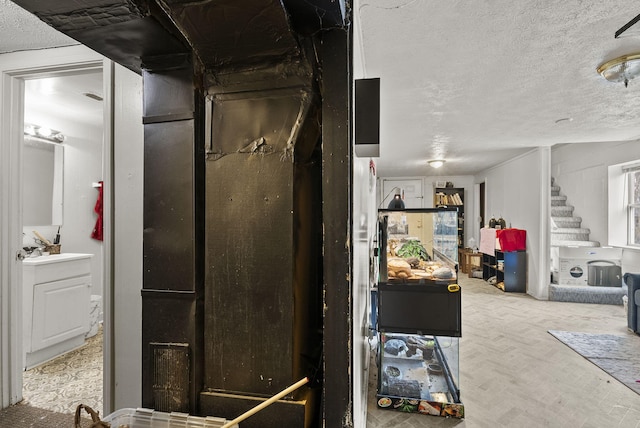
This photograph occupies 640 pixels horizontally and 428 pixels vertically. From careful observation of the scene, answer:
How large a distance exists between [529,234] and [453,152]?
2.00 metres

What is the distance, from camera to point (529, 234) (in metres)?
5.36

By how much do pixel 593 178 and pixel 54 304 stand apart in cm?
794

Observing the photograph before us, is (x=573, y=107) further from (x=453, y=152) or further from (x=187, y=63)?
(x=187, y=63)

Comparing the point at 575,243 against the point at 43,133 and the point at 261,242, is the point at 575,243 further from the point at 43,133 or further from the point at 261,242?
the point at 43,133

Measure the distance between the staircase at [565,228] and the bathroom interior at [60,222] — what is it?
672 cm

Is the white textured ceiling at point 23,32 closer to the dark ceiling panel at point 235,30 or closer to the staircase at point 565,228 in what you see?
the dark ceiling panel at point 235,30

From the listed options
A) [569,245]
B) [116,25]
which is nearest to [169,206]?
[116,25]

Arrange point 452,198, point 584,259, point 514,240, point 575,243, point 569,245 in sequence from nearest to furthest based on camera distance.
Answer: point 584,259, point 569,245, point 575,243, point 514,240, point 452,198

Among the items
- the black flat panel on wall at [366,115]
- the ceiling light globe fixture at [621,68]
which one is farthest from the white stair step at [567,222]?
the black flat panel on wall at [366,115]

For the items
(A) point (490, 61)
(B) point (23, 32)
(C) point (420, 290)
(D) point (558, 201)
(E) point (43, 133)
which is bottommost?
(C) point (420, 290)

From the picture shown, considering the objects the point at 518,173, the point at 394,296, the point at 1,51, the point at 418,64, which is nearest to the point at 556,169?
the point at 518,173

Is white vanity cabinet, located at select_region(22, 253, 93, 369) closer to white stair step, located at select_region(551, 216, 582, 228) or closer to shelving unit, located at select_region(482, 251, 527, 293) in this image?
shelving unit, located at select_region(482, 251, 527, 293)

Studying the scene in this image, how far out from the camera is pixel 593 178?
5.34 metres

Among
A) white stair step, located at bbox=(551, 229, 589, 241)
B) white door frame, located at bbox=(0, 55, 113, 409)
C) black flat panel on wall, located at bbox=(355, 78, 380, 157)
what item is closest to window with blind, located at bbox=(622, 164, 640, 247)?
white stair step, located at bbox=(551, 229, 589, 241)
